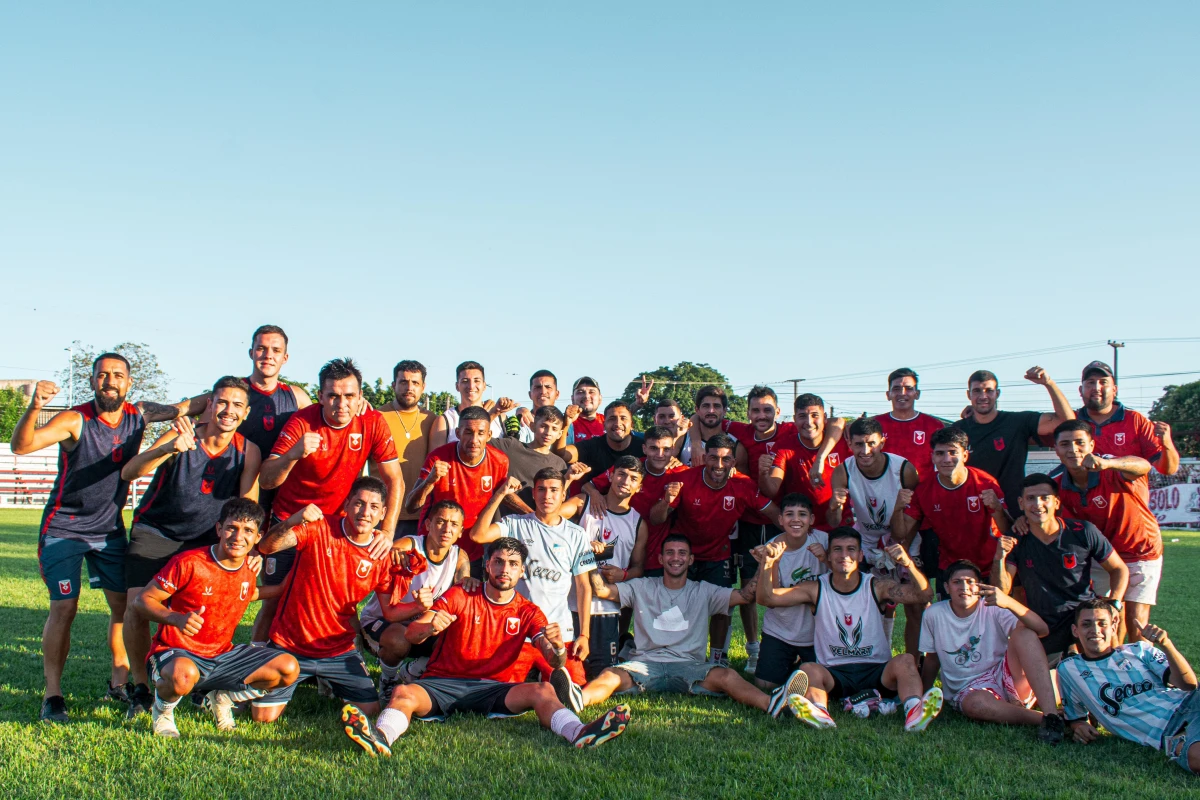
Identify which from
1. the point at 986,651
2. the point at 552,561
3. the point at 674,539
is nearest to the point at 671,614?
the point at 674,539

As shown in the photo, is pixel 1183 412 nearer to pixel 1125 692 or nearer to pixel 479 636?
pixel 1125 692

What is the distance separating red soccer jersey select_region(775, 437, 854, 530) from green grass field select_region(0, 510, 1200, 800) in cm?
206

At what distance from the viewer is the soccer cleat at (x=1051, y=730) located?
5633 mm

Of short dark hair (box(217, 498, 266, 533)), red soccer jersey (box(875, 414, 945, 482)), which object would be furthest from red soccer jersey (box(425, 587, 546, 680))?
red soccer jersey (box(875, 414, 945, 482))

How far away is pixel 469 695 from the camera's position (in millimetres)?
5930

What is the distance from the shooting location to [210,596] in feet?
19.3

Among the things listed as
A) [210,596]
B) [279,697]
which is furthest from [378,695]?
[210,596]

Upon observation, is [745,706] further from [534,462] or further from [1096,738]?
[534,462]

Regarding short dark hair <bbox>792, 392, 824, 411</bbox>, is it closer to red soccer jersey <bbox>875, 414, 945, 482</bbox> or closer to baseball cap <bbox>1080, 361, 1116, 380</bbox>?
red soccer jersey <bbox>875, 414, 945, 482</bbox>

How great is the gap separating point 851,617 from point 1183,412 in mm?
58655

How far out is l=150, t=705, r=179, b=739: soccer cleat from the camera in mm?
5410

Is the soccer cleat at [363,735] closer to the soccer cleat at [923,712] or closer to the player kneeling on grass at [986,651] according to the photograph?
the soccer cleat at [923,712]

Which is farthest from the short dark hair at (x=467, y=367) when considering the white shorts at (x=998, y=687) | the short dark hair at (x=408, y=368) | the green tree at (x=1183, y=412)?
the green tree at (x=1183, y=412)

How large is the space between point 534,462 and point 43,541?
3.88 m
